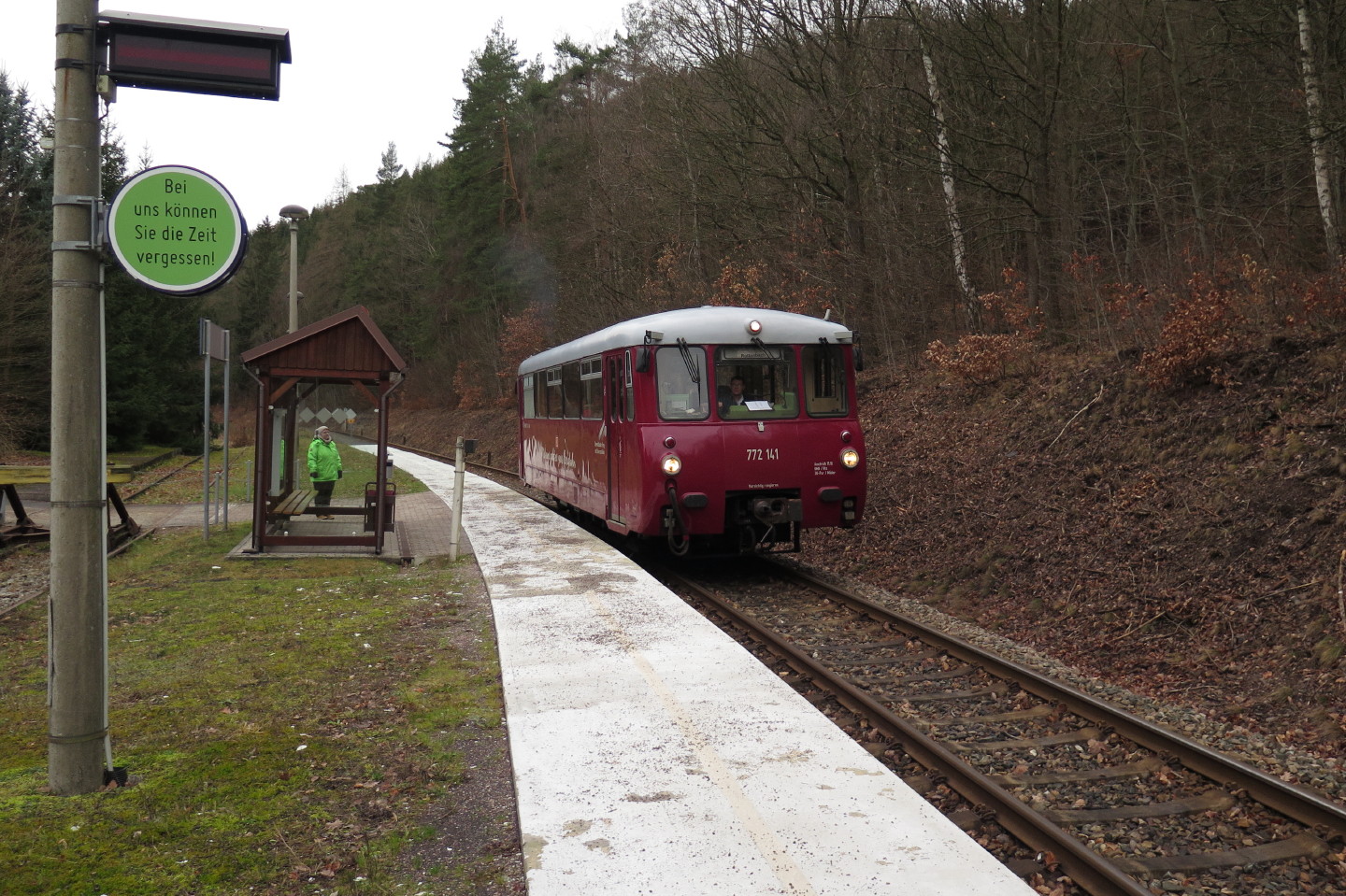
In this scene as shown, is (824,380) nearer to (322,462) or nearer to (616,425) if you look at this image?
(616,425)

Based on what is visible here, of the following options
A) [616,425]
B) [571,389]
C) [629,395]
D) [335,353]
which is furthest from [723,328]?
[335,353]

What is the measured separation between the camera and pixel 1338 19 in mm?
11633

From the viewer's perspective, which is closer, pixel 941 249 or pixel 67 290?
pixel 67 290

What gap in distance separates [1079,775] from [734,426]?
5.83 meters

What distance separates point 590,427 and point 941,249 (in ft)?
30.5

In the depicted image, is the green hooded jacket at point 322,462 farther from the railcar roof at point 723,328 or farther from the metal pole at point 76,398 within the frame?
the metal pole at point 76,398

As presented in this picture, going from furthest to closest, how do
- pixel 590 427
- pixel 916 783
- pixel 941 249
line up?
pixel 941 249 < pixel 590 427 < pixel 916 783

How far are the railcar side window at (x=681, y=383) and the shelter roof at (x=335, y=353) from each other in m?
3.54

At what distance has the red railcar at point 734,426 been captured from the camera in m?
10.5

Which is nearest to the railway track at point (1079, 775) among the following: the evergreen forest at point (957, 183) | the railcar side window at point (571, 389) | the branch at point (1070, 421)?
the branch at point (1070, 421)

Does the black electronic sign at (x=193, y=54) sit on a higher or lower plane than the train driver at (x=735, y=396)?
higher

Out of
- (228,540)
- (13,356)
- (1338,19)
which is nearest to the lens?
(1338,19)

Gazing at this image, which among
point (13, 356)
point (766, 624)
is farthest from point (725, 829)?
point (13, 356)

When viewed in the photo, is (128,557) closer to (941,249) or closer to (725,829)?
(725,829)
